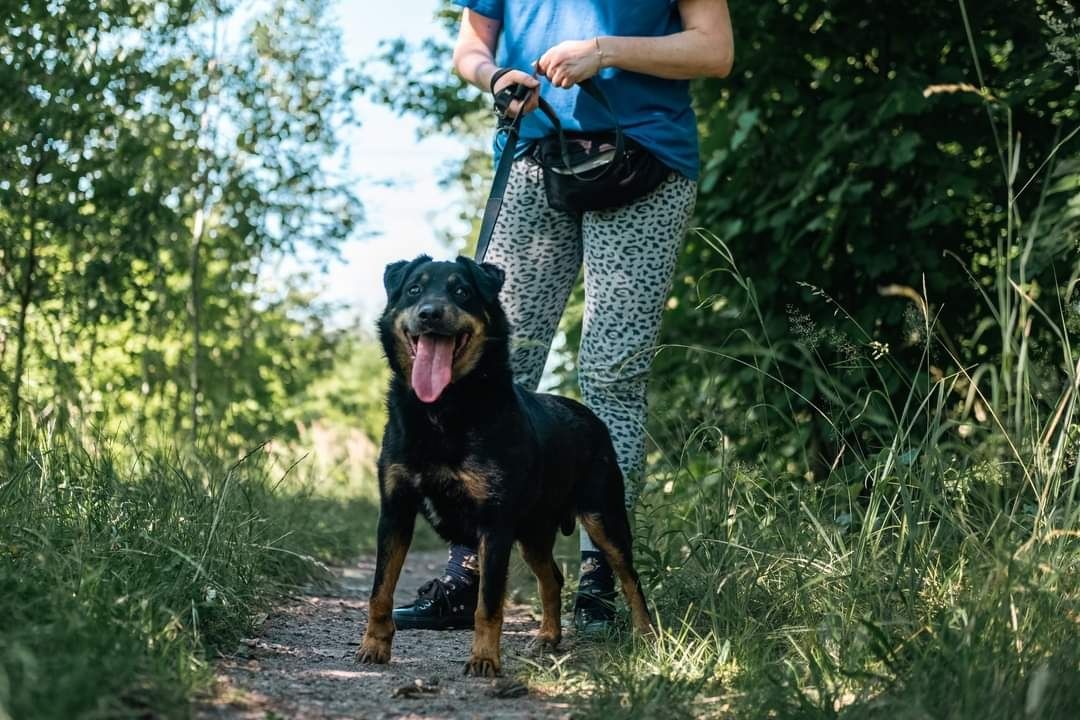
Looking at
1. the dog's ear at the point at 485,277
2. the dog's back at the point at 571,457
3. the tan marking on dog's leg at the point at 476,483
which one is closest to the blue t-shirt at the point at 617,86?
the dog's ear at the point at 485,277

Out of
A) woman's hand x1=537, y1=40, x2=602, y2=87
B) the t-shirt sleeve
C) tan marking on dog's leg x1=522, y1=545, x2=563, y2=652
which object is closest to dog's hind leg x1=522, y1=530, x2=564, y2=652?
tan marking on dog's leg x1=522, y1=545, x2=563, y2=652

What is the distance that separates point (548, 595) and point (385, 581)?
64 cm

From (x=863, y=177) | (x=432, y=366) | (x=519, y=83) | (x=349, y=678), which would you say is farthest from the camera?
(x=863, y=177)

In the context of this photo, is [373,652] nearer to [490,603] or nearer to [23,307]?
[490,603]

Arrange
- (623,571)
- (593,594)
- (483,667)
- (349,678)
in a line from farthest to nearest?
1. (593,594)
2. (623,571)
3. (483,667)
4. (349,678)

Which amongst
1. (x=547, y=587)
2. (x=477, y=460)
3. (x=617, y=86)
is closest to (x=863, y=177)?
(x=617, y=86)

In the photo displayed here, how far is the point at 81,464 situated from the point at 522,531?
4.79 ft

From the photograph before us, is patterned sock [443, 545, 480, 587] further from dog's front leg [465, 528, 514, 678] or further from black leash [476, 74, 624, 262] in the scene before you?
black leash [476, 74, 624, 262]

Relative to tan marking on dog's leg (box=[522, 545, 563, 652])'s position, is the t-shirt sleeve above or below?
above

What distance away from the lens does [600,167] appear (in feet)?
13.1

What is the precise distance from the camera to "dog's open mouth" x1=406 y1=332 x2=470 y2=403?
3.54 metres

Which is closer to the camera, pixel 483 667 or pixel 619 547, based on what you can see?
pixel 483 667

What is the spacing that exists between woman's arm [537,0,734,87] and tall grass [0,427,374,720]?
160cm

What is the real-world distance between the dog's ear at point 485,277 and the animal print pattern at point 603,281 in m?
0.26
